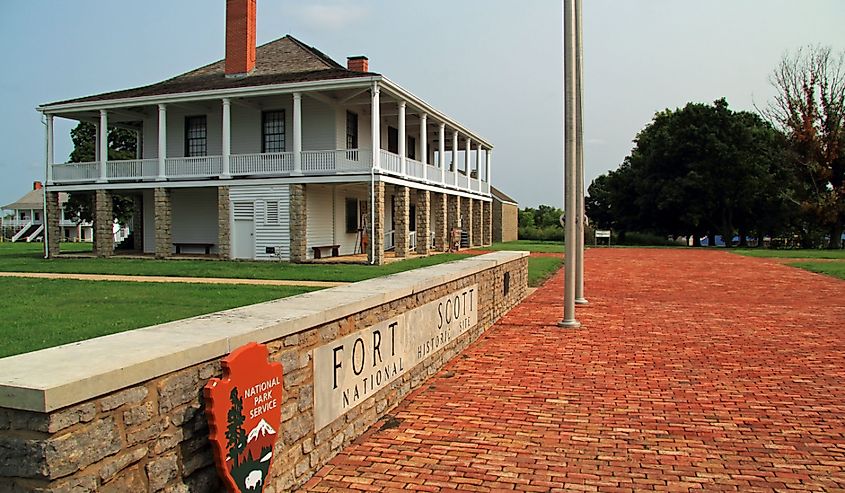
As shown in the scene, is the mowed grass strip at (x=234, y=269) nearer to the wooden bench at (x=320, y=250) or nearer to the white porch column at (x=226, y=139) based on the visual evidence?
the wooden bench at (x=320, y=250)

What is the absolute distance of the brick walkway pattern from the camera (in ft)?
13.9

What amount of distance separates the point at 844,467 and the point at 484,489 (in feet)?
7.96

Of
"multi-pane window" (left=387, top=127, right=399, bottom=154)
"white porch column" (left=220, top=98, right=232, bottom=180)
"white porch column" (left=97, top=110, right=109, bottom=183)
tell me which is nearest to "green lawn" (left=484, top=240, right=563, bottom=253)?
"multi-pane window" (left=387, top=127, right=399, bottom=154)

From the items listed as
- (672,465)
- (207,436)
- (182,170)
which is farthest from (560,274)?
(207,436)

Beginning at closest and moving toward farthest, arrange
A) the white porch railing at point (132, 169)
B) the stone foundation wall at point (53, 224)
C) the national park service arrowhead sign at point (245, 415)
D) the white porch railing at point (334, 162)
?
the national park service arrowhead sign at point (245, 415) → the white porch railing at point (334, 162) → the white porch railing at point (132, 169) → the stone foundation wall at point (53, 224)

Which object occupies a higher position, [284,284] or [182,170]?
[182,170]

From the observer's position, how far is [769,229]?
155 ft

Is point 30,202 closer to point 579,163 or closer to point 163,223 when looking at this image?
point 163,223

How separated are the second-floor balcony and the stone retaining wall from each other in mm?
17596

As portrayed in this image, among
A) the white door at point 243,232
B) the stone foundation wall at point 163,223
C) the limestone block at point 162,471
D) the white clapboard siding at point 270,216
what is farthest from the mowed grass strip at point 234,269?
the limestone block at point 162,471

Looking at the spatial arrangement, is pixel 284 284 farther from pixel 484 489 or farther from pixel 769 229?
pixel 769 229

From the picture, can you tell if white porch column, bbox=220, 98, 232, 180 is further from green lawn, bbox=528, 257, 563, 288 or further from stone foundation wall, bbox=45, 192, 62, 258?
green lawn, bbox=528, 257, 563, 288

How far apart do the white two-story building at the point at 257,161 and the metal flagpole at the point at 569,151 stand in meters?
11.6

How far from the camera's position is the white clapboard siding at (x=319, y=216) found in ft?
76.5
